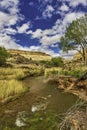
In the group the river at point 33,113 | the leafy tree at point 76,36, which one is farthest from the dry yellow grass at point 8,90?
the leafy tree at point 76,36

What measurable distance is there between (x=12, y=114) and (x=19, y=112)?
57cm

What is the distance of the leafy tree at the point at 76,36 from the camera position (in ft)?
157

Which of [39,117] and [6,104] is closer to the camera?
[39,117]

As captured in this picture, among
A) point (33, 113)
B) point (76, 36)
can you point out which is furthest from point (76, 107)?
point (76, 36)

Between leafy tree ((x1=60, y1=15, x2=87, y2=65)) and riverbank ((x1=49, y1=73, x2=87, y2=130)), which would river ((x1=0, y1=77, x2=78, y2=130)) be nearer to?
riverbank ((x1=49, y1=73, x2=87, y2=130))

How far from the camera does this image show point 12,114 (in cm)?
1316

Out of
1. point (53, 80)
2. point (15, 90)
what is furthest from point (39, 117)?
point (53, 80)

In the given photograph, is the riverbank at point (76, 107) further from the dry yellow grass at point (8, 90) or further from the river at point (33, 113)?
the dry yellow grass at point (8, 90)

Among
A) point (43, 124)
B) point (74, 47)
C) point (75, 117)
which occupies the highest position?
point (74, 47)

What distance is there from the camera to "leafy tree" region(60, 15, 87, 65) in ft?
157

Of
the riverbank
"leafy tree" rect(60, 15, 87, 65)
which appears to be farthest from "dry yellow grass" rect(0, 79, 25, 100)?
"leafy tree" rect(60, 15, 87, 65)

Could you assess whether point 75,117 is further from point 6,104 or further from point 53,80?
point 53,80

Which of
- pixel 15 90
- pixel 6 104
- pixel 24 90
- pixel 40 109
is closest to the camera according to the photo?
pixel 40 109

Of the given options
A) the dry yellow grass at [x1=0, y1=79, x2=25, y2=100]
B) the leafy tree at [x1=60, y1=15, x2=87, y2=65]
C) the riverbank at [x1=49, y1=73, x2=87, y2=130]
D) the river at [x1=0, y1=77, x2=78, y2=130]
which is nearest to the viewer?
the riverbank at [x1=49, y1=73, x2=87, y2=130]
